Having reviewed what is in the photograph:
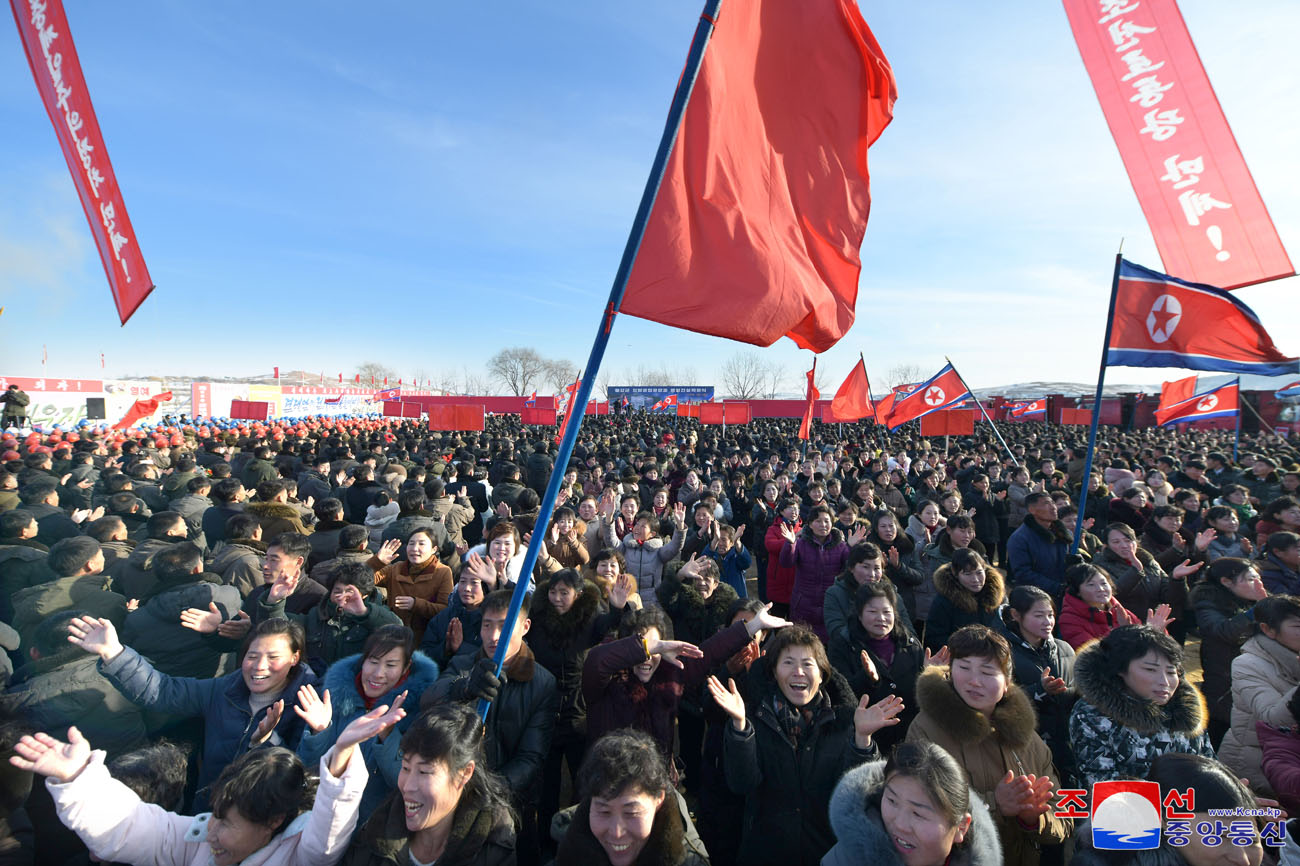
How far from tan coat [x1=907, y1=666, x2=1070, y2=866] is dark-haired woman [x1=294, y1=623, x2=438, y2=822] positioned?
2.50 metres

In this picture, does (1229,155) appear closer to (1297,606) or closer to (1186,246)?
(1186,246)

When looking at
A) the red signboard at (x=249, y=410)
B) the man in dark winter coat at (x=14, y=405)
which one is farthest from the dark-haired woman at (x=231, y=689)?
the red signboard at (x=249, y=410)

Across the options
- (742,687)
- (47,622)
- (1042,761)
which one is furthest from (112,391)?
(1042,761)

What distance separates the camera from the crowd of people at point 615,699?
209cm

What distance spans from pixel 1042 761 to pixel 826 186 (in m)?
3.01

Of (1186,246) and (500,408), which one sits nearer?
(1186,246)

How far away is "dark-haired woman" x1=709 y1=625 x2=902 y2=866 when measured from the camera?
8.91 feet

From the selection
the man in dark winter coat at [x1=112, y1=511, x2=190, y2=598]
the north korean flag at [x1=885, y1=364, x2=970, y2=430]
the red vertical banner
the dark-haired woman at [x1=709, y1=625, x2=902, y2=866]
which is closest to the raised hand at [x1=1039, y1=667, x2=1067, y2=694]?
the dark-haired woman at [x1=709, y1=625, x2=902, y2=866]

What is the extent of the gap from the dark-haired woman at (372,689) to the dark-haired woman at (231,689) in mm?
161

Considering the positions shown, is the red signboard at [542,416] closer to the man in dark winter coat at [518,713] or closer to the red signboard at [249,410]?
the red signboard at [249,410]

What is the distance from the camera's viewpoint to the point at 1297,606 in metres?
3.05

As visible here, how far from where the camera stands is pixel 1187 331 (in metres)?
5.33

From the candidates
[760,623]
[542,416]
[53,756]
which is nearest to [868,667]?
[760,623]

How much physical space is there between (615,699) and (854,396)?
13.1 meters
